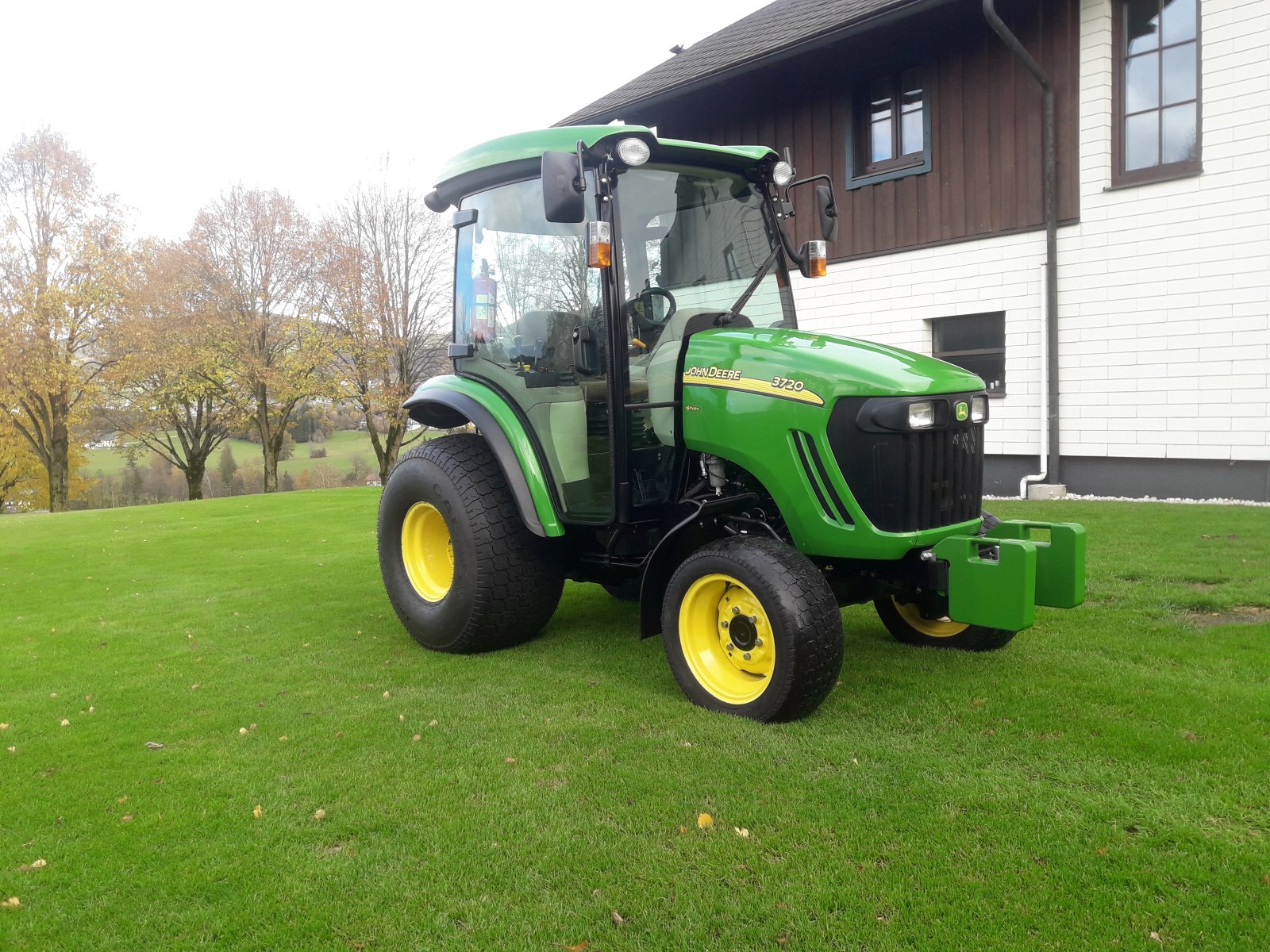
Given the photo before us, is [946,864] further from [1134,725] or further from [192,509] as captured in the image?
[192,509]

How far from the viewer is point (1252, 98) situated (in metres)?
8.29

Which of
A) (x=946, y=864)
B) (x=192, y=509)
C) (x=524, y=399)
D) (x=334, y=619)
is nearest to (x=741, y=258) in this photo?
(x=524, y=399)

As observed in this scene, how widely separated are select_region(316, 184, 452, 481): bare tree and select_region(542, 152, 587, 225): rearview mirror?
955 inches

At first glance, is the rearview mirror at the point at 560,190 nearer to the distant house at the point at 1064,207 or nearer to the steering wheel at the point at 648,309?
the steering wheel at the point at 648,309

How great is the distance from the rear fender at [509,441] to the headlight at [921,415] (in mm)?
1804

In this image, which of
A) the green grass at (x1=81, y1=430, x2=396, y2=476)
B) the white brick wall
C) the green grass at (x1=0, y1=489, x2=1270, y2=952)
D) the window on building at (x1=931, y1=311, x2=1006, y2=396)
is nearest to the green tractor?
the green grass at (x1=0, y1=489, x2=1270, y2=952)

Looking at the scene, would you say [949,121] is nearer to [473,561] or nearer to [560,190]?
[560,190]

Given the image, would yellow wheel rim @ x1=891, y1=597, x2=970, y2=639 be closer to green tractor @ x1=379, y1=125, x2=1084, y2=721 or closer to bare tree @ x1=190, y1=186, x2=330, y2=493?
green tractor @ x1=379, y1=125, x2=1084, y2=721

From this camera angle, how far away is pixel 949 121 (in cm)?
1018

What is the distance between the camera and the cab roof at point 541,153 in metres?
4.24

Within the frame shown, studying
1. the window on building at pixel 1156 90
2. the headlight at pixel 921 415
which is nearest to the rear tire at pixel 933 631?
the headlight at pixel 921 415

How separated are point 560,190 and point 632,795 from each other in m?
2.40

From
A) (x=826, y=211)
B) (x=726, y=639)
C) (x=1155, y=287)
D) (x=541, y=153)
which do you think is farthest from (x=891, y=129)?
(x=726, y=639)

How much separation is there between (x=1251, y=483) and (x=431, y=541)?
24.4 feet
